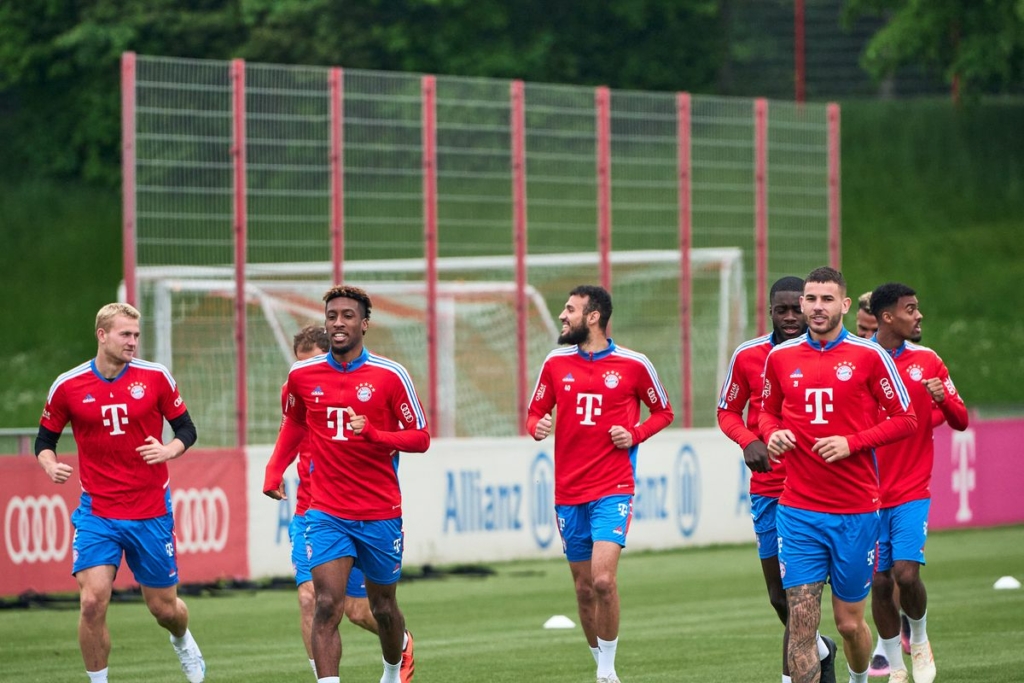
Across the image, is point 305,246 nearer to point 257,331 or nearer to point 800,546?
point 257,331

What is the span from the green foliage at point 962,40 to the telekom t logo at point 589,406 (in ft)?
88.8

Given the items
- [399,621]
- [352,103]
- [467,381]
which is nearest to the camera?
[399,621]

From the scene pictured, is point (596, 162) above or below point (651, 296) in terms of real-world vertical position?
above

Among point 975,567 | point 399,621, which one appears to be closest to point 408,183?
A: point 975,567

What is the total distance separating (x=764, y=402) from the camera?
9.74 m

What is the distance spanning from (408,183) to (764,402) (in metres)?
11.3

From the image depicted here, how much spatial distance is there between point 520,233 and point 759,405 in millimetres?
11553

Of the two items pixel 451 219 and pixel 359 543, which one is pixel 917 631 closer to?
pixel 359 543

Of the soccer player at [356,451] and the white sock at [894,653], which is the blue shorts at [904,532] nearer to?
the white sock at [894,653]

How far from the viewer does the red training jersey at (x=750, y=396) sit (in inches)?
408

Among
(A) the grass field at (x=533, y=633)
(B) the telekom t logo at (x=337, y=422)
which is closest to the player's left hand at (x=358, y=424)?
(B) the telekom t logo at (x=337, y=422)

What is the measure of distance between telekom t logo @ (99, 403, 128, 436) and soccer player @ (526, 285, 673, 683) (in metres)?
2.40

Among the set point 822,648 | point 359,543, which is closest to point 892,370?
point 822,648

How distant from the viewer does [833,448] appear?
927cm
